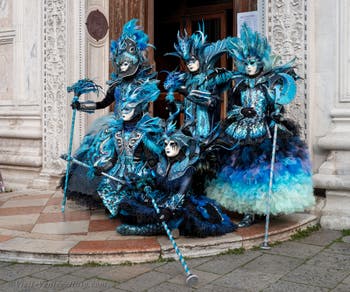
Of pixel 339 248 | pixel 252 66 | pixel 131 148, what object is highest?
pixel 252 66

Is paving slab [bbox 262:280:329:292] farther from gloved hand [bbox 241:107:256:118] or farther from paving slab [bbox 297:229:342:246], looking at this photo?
gloved hand [bbox 241:107:256:118]

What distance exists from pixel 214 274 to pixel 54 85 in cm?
518

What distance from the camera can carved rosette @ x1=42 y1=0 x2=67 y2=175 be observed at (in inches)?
315

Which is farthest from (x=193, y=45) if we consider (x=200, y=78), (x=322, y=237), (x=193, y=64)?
(x=322, y=237)

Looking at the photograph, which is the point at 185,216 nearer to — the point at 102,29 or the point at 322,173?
the point at 322,173

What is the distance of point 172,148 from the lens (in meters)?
4.93

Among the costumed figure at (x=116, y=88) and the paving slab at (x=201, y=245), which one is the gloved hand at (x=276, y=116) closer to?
the paving slab at (x=201, y=245)

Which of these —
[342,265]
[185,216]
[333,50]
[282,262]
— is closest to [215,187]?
[185,216]

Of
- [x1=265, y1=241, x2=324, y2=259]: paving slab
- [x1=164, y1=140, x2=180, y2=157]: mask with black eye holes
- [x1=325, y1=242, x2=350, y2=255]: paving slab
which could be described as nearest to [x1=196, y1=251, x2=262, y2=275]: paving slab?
[x1=265, y1=241, x2=324, y2=259]: paving slab

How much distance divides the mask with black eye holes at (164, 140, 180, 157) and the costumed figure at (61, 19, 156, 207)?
0.69 metres

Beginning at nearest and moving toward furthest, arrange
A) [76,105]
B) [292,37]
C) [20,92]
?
[76,105], [292,37], [20,92]

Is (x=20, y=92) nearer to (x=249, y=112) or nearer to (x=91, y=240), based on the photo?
(x=91, y=240)

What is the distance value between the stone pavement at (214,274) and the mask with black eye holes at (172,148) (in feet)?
3.65

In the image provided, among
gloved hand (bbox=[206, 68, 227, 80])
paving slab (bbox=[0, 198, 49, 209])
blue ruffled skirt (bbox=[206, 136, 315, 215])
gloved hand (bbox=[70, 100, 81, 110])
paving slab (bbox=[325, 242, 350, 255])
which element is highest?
gloved hand (bbox=[206, 68, 227, 80])
